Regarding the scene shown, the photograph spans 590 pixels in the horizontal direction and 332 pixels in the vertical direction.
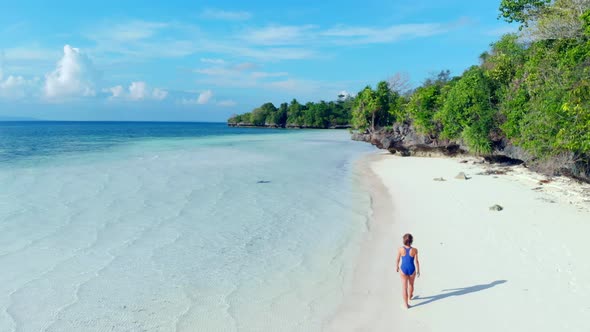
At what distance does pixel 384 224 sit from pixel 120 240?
7.59m

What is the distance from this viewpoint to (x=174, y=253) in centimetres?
941

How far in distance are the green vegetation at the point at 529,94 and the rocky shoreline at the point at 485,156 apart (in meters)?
A: 0.37

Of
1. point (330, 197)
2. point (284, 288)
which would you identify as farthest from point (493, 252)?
point (330, 197)

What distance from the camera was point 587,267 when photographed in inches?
301

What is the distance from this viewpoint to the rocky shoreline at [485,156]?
15.3 m

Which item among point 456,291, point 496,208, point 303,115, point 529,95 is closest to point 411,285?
point 456,291

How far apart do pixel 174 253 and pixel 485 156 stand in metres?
21.0

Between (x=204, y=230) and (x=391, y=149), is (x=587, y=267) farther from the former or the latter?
(x=391, y=149)

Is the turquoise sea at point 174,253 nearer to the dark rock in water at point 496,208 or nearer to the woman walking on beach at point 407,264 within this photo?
the woman walking on beach at point 407,264

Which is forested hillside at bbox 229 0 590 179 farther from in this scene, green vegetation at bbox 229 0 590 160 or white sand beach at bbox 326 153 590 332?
white sand beach at bbox 326 153 590 332

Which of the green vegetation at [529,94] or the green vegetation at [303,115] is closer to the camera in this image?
the green vegetation at [529,94]

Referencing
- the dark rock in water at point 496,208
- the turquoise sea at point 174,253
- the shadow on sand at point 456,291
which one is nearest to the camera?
the turquoise sea at point 174,253

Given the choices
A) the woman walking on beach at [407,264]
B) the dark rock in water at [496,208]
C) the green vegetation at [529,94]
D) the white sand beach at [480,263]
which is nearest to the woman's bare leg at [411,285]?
the woman walking on beach at [407,264]

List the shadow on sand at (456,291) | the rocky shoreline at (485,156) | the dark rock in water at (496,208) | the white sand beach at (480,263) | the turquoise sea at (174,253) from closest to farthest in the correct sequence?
the white sand beach at (480,263) → the turquoise sea at (174,253) → the shadow on sand at (456,291) → the dark rock in water at (496,208) → the rocky shoreline at (485,156)
